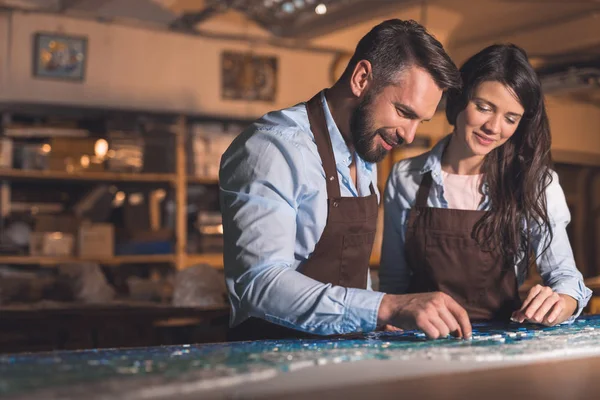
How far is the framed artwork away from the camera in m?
5.48

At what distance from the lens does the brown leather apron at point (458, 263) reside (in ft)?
7.15

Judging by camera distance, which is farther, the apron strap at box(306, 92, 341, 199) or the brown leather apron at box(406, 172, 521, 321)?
the brown leather apron at box(406, 172, 521, 321)

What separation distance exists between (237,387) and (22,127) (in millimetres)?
4210

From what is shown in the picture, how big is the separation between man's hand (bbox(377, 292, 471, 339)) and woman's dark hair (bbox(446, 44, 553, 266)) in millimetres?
752

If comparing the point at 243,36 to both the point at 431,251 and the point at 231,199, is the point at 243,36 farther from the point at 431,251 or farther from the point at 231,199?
the point at 231,199

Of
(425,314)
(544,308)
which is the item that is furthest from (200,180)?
(425,314)

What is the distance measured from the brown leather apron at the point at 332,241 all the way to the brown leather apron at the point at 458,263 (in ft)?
1.18

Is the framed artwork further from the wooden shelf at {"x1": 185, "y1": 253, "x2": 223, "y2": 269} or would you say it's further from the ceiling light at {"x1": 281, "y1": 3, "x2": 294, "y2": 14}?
the wooden shelf at {"x1": 185, "y1": 253, "x2": 223, "y2": 269}

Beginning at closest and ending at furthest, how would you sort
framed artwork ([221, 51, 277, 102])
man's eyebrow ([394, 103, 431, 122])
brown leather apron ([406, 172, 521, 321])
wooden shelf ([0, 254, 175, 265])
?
man's eyebrow ([394, 103, 431, 122]), brown leather apron ([406, 172, 521, 321]), wooden shelf ([0, 254, 175, 265]), framed artwork ([221, 51, 277, 102])

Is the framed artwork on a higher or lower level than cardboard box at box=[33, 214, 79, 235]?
higher

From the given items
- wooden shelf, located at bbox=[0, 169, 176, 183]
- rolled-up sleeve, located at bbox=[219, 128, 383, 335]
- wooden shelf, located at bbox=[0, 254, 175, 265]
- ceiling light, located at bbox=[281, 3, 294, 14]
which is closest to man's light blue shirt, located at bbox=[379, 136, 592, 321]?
rolled-up sleeve, located at bbox=[219, 128, 383, 335]

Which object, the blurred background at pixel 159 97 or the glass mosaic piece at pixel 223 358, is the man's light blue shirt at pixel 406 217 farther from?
the blurred background at pixel 159 97

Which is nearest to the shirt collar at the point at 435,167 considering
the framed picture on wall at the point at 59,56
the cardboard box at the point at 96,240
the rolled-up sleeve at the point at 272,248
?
the rolled-up sleeve at the point at 272,248

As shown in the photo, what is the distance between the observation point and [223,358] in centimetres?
121
